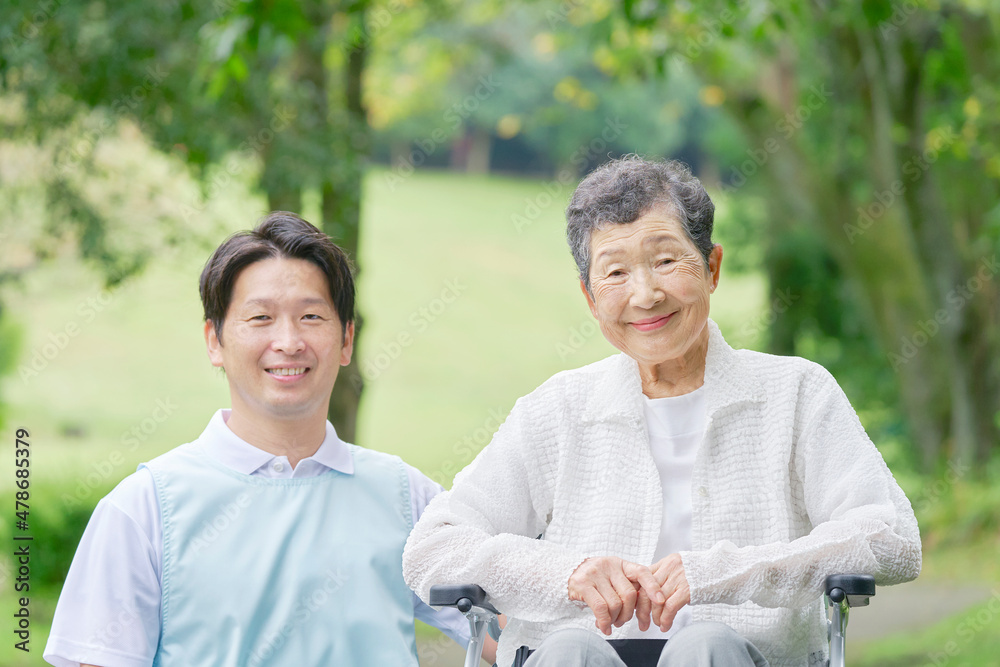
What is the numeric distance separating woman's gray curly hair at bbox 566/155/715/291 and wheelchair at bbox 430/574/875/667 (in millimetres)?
644

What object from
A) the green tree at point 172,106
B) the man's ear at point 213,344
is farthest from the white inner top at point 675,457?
the green tree at point 172,106

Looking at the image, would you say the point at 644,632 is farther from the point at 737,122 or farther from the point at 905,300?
the point at 737,122

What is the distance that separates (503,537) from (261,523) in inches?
19.8

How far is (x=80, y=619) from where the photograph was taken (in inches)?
77.3

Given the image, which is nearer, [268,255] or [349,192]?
[268,255]

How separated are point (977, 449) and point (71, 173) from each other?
5842 millimetres

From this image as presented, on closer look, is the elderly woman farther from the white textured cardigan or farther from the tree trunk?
the tree trunk

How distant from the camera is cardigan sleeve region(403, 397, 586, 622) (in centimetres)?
191

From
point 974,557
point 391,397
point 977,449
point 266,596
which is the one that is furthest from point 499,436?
point 391,397

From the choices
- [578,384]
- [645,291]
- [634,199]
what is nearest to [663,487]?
[578,384]

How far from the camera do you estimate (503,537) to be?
1.96 m

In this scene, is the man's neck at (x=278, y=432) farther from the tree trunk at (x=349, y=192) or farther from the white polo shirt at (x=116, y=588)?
the tree trunk at (x=349, y=192)

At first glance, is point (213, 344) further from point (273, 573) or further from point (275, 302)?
point (273, 573)

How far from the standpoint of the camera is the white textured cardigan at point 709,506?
183 cm
